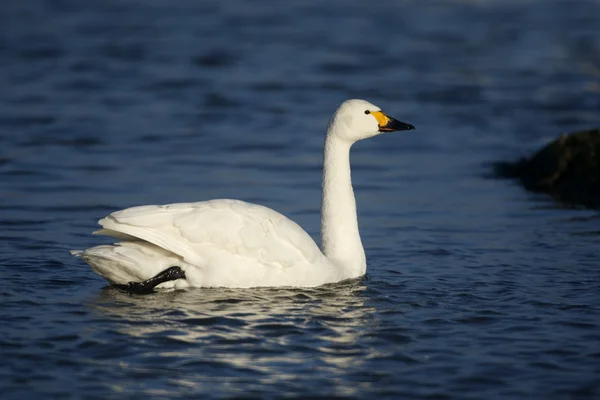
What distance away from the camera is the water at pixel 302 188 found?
7.54 m

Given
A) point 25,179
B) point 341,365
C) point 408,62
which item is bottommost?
point 341,365

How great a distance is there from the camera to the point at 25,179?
14.2 m

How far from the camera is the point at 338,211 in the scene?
10.2 m

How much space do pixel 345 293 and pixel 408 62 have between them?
15.3 meters

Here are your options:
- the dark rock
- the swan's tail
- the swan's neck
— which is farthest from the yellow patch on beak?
the dark rock

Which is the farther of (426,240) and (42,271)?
(426,240)

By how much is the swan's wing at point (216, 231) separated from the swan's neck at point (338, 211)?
546 millimetres

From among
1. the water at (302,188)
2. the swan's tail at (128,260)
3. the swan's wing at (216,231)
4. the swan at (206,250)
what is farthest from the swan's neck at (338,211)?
the swan's tail at (128,260)

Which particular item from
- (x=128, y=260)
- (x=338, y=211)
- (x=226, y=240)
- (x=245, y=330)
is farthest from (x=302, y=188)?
(x=245, y=330)

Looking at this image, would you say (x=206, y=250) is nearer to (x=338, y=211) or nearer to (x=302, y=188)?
(x=338, y=211)

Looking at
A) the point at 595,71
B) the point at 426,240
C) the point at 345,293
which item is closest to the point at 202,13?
the point at 595,71

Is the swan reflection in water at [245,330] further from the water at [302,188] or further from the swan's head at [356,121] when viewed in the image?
the swan's head at [356,121]

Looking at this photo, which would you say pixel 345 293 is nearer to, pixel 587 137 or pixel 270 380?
pixel 270 380

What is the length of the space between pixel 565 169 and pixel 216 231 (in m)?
6.92
